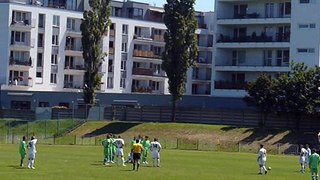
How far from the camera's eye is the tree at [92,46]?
111 metres

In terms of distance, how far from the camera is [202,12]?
15275cm

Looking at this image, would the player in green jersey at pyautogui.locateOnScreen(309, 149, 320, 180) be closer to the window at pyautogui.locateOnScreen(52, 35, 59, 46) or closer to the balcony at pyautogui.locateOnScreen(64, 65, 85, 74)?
the window at pyautogui.locateOnScreen(52, 35, 59, 46)

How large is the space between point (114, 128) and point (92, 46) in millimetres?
13915

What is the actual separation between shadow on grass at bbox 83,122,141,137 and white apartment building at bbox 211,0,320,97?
17.2 metres

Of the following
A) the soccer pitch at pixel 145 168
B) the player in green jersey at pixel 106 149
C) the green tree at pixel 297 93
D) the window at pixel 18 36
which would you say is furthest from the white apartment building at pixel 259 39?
the player in green jersey at pixel 106 149

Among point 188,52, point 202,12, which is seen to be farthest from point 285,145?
point 202,12

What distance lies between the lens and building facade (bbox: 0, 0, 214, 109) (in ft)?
416

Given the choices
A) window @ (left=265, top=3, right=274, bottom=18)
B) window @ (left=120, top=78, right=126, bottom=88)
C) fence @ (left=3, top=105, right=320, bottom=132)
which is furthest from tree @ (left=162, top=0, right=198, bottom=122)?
window @ (left=120, top=78, right=126, bottom=88)

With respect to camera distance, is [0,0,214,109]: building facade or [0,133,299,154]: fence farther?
[0,0,214,109]: building facade

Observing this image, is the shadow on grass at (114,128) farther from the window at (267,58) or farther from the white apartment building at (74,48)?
the window at (267,58)

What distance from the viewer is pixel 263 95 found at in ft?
317

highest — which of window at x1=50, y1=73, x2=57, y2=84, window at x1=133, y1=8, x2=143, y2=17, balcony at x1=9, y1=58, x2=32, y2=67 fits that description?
window at x1=133, y1=8, x2=143, y2=17

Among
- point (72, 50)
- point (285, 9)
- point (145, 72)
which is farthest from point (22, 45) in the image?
point (285, 9)

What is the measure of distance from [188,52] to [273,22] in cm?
1284
